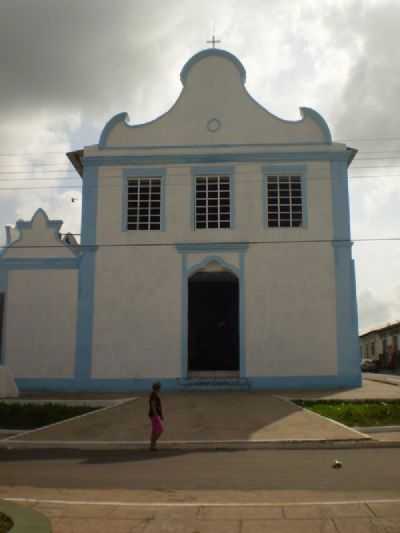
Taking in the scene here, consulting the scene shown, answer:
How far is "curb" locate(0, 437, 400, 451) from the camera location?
11.4 m

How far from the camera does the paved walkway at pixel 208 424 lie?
480 inches

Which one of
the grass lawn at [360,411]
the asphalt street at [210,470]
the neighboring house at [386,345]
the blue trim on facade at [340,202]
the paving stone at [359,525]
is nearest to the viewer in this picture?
the paving stone at [359,525]

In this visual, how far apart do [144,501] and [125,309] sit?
45.4 feet

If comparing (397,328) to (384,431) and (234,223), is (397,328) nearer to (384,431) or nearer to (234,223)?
(234,223)

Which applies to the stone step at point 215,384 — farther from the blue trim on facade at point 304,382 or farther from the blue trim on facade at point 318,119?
the blue trim on facade at point 318,119

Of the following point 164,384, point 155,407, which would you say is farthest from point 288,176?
point 155,407

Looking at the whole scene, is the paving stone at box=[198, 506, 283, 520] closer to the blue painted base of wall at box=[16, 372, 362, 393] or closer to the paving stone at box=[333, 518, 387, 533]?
the paving stone at box=[333, 518, 387, 533]

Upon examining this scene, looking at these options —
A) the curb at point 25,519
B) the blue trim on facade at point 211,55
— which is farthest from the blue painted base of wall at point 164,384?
the curb at point 25,519

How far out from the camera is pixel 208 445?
1160 centimetres

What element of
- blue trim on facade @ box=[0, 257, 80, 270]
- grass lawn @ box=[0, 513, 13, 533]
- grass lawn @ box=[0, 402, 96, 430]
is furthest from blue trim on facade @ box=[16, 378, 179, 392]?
grass lawn @ box=[0, 513, 13, 533]

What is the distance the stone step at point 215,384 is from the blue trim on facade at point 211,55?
10250mm

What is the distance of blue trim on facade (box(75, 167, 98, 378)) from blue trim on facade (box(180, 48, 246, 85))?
15.4 ft

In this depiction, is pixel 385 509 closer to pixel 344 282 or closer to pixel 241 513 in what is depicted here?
pixel 241 513

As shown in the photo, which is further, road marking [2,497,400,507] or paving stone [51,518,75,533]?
road marking [2,497,400,507]
